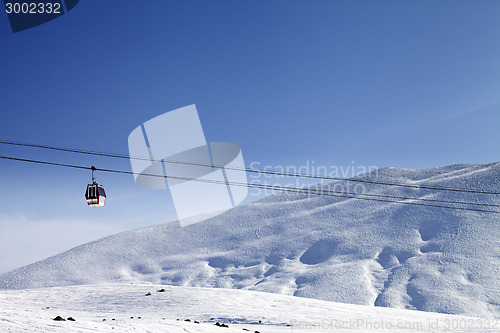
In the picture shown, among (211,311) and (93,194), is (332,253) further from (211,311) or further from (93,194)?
(93,194)

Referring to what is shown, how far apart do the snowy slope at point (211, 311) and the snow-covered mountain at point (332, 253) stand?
6632 cm

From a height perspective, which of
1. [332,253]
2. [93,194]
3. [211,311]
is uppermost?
[93,194]

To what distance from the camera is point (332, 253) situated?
12925cm

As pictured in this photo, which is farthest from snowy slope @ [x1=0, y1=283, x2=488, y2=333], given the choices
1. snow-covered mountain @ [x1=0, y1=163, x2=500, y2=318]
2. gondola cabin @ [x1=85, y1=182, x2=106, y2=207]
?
snow-covered mountain @ [x1=0, y1=163, x2=500, y2=318]

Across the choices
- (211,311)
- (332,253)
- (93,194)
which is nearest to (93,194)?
(93,194)

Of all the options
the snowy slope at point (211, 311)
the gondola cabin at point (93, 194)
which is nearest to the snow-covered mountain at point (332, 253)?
the snowy slope at point (211, 311)

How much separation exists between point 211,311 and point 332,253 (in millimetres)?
106072

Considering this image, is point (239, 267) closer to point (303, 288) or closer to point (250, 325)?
point (303, 288)

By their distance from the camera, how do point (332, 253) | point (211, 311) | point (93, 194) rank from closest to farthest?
1. point (93, 194)
2. point (211, 311)
3. point (332, 253)

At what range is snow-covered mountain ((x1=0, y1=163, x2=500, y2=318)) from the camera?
99.2 meters

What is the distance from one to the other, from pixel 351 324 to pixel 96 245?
5916 inches

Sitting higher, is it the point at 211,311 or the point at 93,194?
→ the point at 93,194

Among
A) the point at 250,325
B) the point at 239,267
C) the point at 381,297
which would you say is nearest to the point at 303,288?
the point at 381,297

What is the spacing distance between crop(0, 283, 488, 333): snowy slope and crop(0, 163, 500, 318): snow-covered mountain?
66.3 m
